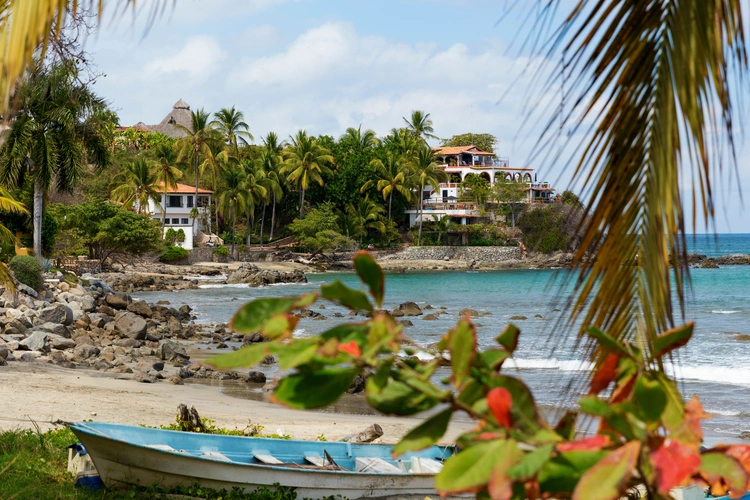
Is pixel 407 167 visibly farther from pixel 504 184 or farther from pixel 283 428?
pixel 283 428

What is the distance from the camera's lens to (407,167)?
6175cm

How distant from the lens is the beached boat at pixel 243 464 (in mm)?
5871

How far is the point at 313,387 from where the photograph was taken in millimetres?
937

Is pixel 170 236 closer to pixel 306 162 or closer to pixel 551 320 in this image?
pixel 306 162

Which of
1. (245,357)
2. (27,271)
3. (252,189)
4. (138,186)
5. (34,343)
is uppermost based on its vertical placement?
(252,189)

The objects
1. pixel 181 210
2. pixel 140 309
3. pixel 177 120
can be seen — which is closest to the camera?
pixel 140 309

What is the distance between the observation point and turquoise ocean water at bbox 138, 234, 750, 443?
15.3 feet

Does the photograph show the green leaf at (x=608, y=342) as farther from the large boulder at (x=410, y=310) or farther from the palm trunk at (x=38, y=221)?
the large boulder at (x=410, y=310)

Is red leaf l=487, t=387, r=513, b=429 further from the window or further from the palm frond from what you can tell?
the window

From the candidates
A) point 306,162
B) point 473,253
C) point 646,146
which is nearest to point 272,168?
point 306,162

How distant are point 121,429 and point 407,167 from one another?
184 feet

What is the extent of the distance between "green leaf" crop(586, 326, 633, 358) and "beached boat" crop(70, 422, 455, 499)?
504 cm

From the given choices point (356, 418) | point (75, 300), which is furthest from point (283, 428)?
point (75, 300)

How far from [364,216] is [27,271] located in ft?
133
